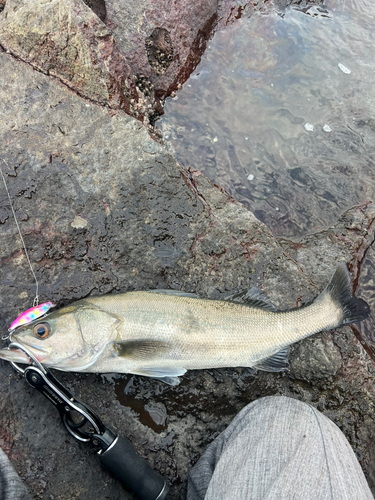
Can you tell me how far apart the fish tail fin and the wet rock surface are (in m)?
0.23

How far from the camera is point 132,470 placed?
115 inches

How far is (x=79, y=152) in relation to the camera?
11.8 ft

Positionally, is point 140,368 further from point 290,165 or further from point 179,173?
point 290,165

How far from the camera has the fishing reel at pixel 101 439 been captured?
2895mm

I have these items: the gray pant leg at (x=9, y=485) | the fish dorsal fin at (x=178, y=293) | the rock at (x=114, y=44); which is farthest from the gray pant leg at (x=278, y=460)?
the rock at (x=114, y=44)

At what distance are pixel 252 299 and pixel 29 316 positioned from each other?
6.58 feet

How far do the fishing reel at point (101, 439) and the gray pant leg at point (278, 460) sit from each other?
476 mm

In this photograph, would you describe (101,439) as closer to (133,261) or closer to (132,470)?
(132,470)

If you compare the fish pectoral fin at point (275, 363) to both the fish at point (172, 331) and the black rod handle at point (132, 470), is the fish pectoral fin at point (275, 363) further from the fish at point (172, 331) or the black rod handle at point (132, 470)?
the black rod handle at point (132, 470)

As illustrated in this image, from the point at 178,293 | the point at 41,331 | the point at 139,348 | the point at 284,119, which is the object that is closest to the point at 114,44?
the point at 284,119

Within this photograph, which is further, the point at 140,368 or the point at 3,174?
the point at 3,174

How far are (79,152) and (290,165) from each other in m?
2.89

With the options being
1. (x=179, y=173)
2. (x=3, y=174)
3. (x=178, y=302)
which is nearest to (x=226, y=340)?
(x=178, y=302)

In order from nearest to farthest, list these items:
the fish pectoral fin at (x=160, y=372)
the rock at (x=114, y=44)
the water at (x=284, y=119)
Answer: the fish pectoral fin at (x=160, y=372), the rock at (x=114, y=44), the water at (x=284, y=119)
